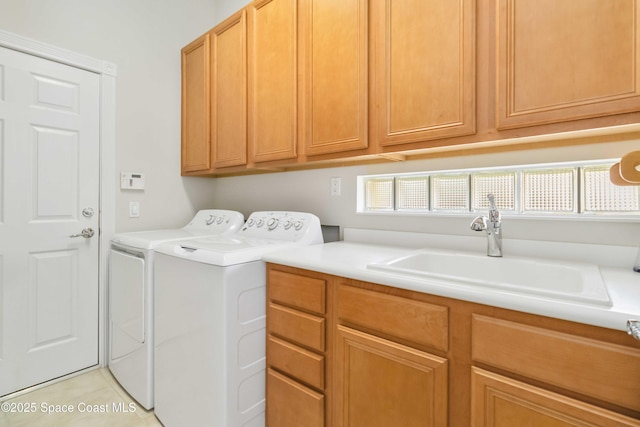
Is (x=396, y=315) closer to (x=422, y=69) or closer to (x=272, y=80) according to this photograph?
(x=422, y=69)

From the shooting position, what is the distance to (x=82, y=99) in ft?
6.64

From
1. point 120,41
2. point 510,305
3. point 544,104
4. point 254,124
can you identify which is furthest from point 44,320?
point 544,104

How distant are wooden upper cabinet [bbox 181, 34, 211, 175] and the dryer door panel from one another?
Result: 0.84 m

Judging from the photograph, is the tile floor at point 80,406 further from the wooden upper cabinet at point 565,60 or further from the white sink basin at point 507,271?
the wooden upper cabinet at point 565,60

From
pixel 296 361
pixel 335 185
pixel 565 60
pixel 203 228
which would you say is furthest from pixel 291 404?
pixel 565 60

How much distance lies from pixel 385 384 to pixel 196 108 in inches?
88.4

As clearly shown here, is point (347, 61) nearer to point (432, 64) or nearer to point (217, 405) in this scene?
point (432, 64)

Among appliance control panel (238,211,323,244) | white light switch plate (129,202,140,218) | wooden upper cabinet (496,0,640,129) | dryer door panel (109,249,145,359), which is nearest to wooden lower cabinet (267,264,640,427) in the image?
appliance control panel (238,211,323,244)

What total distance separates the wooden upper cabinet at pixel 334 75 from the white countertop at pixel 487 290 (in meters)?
0.55

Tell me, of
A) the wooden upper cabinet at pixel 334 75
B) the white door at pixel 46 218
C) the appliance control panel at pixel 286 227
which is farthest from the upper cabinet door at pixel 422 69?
the white door at pixel 46 218

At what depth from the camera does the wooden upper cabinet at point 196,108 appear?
7.41ft

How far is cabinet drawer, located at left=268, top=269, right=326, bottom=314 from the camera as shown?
4.05ft

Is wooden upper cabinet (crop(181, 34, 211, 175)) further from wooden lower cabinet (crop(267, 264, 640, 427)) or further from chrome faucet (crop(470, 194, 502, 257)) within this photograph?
chrome faucet (crop(470, 194, 502, 257))

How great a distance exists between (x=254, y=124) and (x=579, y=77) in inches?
61.4
